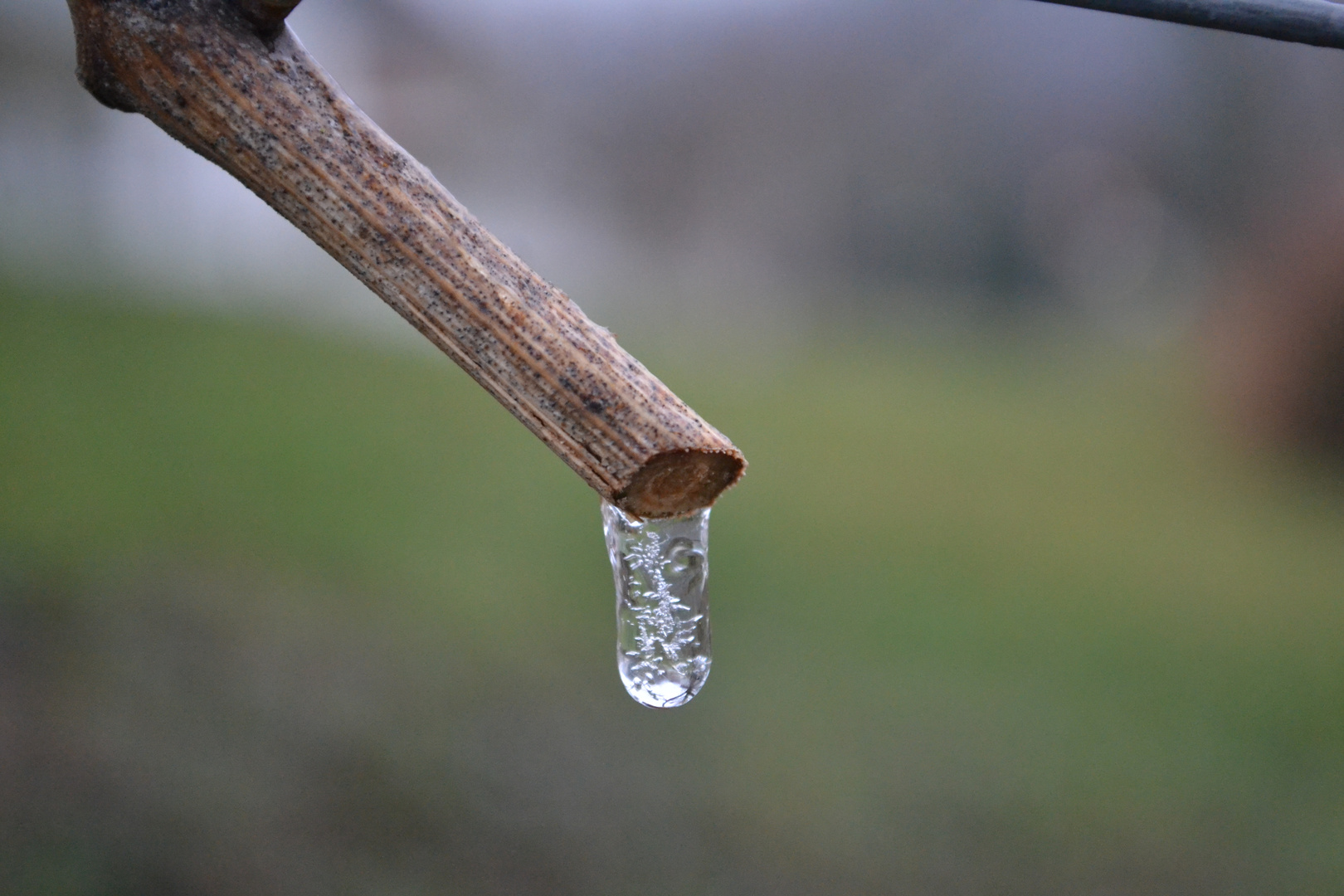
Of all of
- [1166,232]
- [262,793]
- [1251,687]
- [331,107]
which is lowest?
[331,107]

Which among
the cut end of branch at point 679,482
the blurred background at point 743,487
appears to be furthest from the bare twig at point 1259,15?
the blurred background at point 743,487

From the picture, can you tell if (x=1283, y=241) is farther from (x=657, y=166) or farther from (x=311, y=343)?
(x=311, y=343)

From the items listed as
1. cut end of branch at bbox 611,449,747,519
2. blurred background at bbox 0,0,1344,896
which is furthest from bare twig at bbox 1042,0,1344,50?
blurred background at bbox 0,0,1344,896

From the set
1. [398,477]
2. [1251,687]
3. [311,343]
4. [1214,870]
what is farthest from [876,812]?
[311,343]

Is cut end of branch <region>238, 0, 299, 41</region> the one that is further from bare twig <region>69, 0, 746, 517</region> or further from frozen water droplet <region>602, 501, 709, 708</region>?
frozen water droplet <region>602, 501, 709, 708</region>

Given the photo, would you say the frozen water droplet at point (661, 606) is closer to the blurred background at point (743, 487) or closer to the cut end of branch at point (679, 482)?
the cut end of branch at point (679, 482)

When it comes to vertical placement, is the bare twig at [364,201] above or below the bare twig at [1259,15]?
below

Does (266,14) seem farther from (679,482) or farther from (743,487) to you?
(743,487)

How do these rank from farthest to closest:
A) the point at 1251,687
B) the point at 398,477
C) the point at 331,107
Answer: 1. the point at 398,477
2. the point at 1251,687
3. the point at 331,107
